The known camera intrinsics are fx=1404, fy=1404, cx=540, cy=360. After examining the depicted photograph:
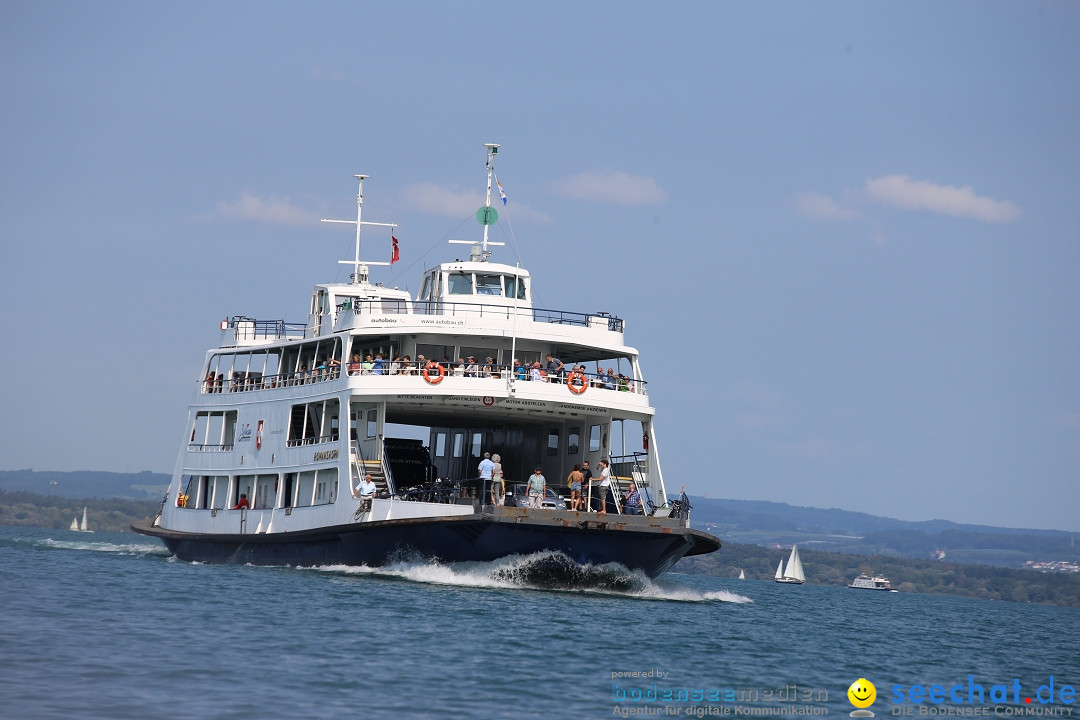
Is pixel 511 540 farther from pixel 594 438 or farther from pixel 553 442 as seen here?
pixel 553 442

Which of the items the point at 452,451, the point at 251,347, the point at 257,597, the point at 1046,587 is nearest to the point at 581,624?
the point at 257,597

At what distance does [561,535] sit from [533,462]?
795 cm

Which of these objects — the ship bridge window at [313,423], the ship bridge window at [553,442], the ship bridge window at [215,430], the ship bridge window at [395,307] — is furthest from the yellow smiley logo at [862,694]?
the ship bridge window at [215,430]

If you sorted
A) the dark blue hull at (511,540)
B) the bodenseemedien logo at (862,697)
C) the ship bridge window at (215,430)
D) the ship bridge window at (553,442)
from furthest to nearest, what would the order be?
the ship bridge window at (215,430) < the ship bridge window at (553,442) < the dark blue hull at (511,540) < the bodenseemedien logo at (862,697)

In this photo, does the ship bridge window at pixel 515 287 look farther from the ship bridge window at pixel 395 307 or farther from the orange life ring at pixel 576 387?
the orange life ring at pixel 576 387

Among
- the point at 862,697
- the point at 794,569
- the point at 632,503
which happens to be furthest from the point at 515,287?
the point at 794,569

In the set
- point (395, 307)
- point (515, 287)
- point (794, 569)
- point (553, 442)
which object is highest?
point (515, 287)

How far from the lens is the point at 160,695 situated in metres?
15.7

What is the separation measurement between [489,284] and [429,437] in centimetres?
584

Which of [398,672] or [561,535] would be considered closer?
[398,672]

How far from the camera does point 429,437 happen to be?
39812mm

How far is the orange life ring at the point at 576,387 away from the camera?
31.0 meters

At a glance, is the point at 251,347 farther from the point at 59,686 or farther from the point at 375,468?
the point at 59,686

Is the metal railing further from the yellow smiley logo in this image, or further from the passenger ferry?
the yellow smiley logo
